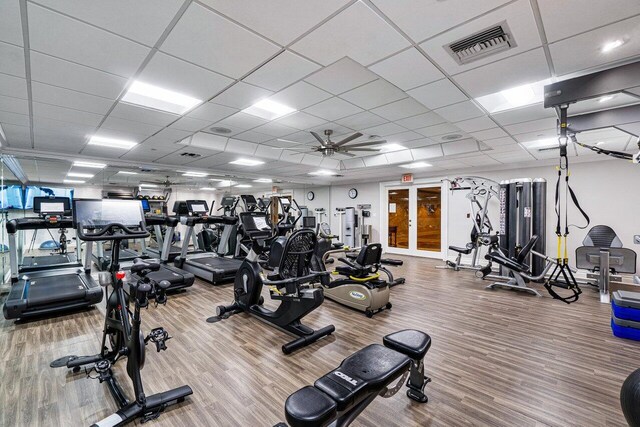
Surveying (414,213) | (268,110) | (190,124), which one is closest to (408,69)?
(268,110)

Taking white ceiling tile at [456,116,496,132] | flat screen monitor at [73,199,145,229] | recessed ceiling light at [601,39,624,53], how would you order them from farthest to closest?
white ceiling tile at [456,116,496,132] < flat screen monitor at [73,199,145,229] < recessed ceiling light at [601,39,624,53]

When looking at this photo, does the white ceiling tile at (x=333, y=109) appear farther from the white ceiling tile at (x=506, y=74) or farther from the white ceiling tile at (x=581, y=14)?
the white ceiling tile at (x=581, y=14)

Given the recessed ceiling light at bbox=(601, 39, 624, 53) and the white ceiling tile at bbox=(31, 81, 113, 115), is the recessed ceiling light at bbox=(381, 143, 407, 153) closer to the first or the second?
the recessed ceiling light at bbox=(601, 39, 624, 53)

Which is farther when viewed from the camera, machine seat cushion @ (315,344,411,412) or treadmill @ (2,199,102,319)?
treadmill @ (2,199,102,319)

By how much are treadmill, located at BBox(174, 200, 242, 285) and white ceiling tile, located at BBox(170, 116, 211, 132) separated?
6.02ft


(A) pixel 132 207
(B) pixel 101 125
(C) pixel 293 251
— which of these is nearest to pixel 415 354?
(C) pixel 293 251

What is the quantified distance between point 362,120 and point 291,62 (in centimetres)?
211

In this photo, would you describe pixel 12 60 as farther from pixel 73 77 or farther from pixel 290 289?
pixel 290 289

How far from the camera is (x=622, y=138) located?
4.74 m

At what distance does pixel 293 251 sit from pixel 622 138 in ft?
19.8

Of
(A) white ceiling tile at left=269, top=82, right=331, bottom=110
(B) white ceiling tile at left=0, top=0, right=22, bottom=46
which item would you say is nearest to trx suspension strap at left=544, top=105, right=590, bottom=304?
(A) white ceiling tile at left=269, top=82, right=331, bottom=110

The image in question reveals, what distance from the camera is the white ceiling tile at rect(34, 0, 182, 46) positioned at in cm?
179

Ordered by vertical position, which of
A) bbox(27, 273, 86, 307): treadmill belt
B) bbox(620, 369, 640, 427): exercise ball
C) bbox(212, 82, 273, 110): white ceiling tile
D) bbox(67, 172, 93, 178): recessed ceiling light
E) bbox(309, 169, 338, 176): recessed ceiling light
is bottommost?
bbox(27, 273, 86, 307): treadmill belt

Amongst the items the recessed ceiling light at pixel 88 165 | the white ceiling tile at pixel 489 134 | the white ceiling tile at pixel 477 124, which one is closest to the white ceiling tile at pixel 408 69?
the white ceiling tile at pixel 477 124
